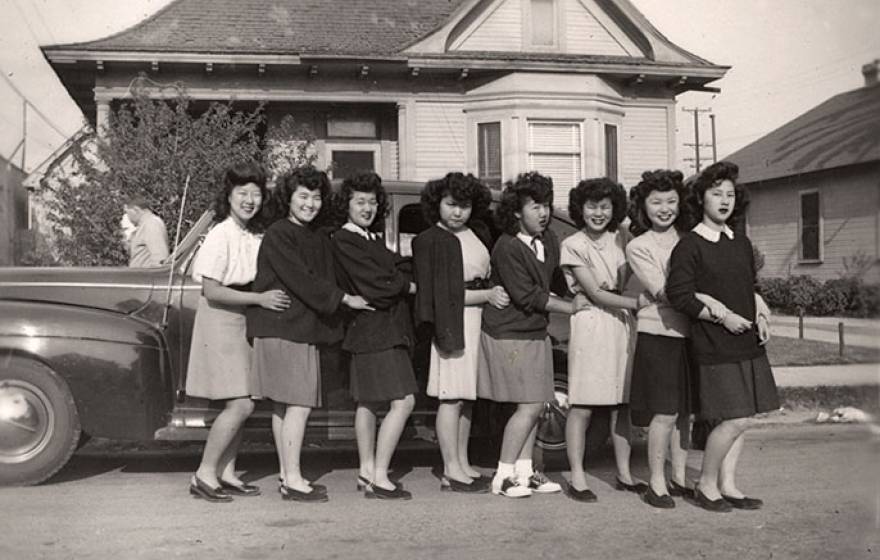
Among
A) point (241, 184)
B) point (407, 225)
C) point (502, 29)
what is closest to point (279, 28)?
point (502, 29)

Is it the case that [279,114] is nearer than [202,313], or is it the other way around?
[202,313]

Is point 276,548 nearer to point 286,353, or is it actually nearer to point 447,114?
point 286,353

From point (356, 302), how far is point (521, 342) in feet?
3.17

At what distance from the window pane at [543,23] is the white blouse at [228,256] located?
11.8 meters

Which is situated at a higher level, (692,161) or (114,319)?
(692,161)

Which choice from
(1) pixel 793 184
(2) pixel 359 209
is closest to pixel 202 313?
(2) pixel 359 209

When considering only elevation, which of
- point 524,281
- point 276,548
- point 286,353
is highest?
point 524,281

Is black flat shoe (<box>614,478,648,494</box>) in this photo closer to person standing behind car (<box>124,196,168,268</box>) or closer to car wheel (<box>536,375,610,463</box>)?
car wheel (<box>536,375,610,463</box>)

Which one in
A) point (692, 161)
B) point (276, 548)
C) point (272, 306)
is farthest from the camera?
point (692, 161)

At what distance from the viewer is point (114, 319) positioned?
5.45m

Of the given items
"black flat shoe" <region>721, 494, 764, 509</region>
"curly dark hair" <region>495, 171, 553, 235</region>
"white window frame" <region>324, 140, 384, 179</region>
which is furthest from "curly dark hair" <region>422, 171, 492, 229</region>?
"white window frame" <region>324, 140, 384, 179</region>

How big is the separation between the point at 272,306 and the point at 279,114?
1136cm

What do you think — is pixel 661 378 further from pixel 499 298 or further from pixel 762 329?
pixel 499 298

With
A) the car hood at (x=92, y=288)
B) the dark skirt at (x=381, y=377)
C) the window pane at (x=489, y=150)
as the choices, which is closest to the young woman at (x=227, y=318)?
the dark skirt at (x=381, y=377)
